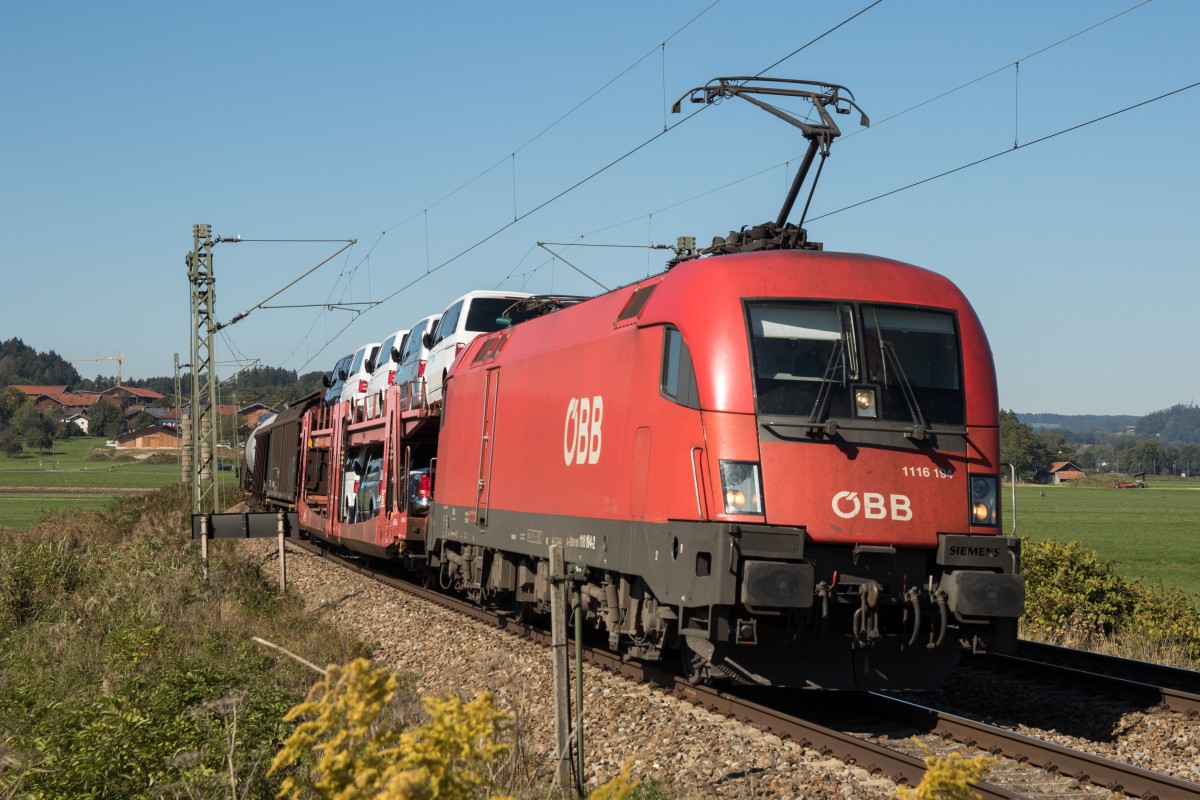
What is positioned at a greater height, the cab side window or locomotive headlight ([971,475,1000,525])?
the cab side window

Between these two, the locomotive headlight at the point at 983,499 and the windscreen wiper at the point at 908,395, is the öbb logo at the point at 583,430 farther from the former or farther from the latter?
the locomotive headlight at the point at 983,499

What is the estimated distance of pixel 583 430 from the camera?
11516mm

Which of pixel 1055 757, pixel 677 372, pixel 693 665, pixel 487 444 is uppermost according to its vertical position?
pixel 677 372

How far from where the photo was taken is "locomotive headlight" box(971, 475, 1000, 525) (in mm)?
9297

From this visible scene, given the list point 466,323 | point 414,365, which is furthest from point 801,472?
point 414,365

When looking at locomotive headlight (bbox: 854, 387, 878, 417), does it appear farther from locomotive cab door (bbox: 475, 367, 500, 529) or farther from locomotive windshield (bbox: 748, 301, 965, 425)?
locomotive cab door (bbox: 475, 367, 500, 529)

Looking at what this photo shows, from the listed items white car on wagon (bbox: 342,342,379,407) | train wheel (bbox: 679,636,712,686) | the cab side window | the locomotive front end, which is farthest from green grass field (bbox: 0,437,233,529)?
the locomotive front end

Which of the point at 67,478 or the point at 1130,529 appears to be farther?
the point at 67,478

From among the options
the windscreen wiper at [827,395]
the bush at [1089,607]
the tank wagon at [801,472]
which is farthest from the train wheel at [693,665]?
the bush at [1089,607]

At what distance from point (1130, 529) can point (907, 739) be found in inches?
2127

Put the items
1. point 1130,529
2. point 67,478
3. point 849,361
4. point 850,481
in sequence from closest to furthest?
point 850,481, point 849,361, point 1130,529, point 67,478

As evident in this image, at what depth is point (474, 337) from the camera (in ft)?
58.5

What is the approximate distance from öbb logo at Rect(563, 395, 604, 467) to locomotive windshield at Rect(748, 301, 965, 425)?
227 centimetres

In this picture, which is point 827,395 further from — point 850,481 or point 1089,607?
point 1089,607
